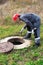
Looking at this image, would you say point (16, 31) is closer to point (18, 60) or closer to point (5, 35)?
point (5, 35)

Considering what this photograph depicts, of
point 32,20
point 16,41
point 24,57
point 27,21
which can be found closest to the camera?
point 24,57

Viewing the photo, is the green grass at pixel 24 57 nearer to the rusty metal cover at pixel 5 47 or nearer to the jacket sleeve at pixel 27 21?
the rusty metal cover at pixel 5 47

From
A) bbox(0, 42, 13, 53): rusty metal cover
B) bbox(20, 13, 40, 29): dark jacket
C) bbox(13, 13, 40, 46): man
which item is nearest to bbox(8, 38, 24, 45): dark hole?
bbox(0, 42, 13, 53): rusty metal cover

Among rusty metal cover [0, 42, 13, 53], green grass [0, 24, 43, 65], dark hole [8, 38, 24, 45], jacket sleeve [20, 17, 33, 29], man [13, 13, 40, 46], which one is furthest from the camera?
dark hole [8, 38, 24, 45]

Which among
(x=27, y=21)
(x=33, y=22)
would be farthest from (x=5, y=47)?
(x=33, y=22)

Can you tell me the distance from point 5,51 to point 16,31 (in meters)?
2.29

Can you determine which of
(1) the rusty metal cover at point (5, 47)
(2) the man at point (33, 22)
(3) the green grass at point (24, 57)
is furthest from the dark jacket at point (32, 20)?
(1) the rusty metal cover at point (5, 47)

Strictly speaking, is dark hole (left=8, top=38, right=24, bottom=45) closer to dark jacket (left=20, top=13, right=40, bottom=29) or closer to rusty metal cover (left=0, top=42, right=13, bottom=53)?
rusty metal cover (left=0, top=42, right=13, bottom=53)

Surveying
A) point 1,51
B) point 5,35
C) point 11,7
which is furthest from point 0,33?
point 11,7

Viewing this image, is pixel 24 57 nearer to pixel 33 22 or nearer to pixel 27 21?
pixel 27 21

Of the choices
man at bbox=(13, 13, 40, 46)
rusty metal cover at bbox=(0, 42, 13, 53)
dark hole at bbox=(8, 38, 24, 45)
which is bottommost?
dark hole at bbox=(8, 38, 24, 45)

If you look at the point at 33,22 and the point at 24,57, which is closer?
the point at 24,57

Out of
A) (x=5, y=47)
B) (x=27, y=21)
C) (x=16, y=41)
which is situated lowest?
(x=16, y=41)

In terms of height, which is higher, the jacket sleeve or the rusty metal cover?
the jacket sleeve
